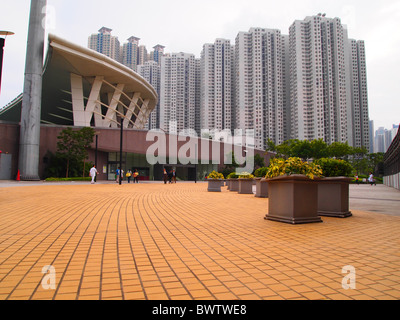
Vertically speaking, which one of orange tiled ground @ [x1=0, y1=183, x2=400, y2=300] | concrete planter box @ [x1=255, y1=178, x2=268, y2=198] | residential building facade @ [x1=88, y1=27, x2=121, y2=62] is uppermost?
residential building facade @ [x1=88, y1=27, x2=121, y2=62]

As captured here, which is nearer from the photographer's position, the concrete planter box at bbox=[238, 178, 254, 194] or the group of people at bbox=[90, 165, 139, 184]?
the concrete planter box at bbox=[238, 178, 254, 194]

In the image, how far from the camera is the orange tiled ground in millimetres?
2410

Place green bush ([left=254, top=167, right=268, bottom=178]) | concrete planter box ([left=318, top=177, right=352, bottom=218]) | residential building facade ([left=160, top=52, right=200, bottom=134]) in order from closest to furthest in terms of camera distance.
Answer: concrete planter box ([left=318, top=177, right=352, bottom=218]), green bush ([left=254, top=167, right=268, bottom=178]), residential building facade ([left=160, top=52, right=200, bottom=134])

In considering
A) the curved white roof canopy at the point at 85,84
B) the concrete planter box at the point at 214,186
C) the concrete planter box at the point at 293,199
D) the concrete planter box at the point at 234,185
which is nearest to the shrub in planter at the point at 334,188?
the concrete planter box at the point at 293,199

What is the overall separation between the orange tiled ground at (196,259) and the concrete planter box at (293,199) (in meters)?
0.31

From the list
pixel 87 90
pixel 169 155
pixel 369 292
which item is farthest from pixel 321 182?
pixel 87 90

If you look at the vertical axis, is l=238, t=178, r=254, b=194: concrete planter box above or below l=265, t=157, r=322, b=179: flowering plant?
below

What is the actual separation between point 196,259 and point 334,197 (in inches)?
205

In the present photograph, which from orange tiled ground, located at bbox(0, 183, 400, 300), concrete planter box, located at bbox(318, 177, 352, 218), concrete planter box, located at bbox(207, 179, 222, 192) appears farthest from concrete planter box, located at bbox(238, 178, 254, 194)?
orange tiled ground, located at bbox(0, 183, 400, 300)

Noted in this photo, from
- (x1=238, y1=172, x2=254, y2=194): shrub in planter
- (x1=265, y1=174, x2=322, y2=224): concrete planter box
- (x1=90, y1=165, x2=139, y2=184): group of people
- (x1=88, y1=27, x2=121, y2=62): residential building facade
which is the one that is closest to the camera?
(x1=265, y1=174, x2=322, y2=224): concrete planter box

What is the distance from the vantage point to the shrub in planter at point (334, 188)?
23.3 ft

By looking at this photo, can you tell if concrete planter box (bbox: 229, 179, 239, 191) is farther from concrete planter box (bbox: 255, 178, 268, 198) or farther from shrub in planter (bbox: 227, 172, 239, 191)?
concrete planter box (bbox: 255, 178, 268, 198)

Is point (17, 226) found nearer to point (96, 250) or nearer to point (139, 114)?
point (96, 250)

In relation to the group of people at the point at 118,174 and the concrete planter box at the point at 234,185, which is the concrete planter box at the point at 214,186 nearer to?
the concrete planter box at the point at 234,185
